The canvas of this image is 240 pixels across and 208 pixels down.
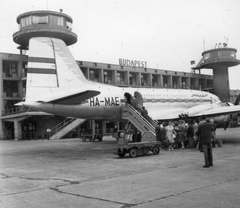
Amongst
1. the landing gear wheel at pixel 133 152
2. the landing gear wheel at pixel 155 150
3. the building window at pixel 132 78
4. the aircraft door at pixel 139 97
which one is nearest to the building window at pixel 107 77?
Answer: the building window at pixel 132 78

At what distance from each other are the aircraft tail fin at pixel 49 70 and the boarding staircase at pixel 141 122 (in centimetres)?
381

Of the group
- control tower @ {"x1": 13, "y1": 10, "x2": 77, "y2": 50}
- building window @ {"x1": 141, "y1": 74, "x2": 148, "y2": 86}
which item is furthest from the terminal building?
building window @ {"x1": 141, "y1": 74, "x2": 148, "y2": 86}

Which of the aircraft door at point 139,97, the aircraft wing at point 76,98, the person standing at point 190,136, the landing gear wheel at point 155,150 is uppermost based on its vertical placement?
the aircraft door at point 139,97

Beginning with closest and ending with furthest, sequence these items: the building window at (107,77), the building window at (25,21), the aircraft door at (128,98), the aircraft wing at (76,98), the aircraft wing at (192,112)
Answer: the aircraft wing at (76,98)
the aircraft wing at (192,112)
the aircraft door at (128,98)
the building window at (25,21)
the building window at (107,77)

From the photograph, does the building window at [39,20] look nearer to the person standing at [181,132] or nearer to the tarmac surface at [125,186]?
the person standing at [181,132]

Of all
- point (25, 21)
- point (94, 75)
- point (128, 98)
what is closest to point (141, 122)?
point (128, 98)

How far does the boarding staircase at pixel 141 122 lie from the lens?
18453 mm

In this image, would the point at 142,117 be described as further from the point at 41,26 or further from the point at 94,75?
the point at 94,75

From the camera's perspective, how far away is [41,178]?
10.8m

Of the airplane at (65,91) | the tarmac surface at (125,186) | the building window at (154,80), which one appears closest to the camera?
the tarmac surface at (125,186)

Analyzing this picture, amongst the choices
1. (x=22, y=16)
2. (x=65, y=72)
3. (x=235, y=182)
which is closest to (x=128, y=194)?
(x=235, y=182)

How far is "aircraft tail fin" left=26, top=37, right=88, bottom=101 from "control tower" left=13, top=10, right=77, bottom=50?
3181 centimetres

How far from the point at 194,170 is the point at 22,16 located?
48.7 m

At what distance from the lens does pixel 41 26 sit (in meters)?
50.3
